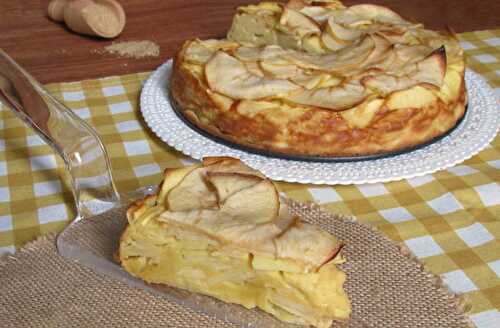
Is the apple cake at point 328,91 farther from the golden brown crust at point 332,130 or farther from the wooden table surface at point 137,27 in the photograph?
the wooden table surface at point 137,27

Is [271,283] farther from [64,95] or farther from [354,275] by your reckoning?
[64,95]

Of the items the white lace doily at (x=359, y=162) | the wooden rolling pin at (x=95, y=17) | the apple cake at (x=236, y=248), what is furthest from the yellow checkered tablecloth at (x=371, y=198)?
the wooden rolling pin at (x=95, y=17)

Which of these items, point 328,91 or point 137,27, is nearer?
point 328,91

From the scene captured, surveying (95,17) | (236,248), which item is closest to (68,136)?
(236,248)

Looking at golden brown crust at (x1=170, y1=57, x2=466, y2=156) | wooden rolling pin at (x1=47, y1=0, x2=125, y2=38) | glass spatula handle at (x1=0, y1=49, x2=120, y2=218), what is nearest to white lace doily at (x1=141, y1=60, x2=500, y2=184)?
golden brown crust at (x1=170, y1=57, x2=466, y2=156)

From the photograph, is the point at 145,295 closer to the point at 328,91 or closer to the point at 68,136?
the point at 68,136
